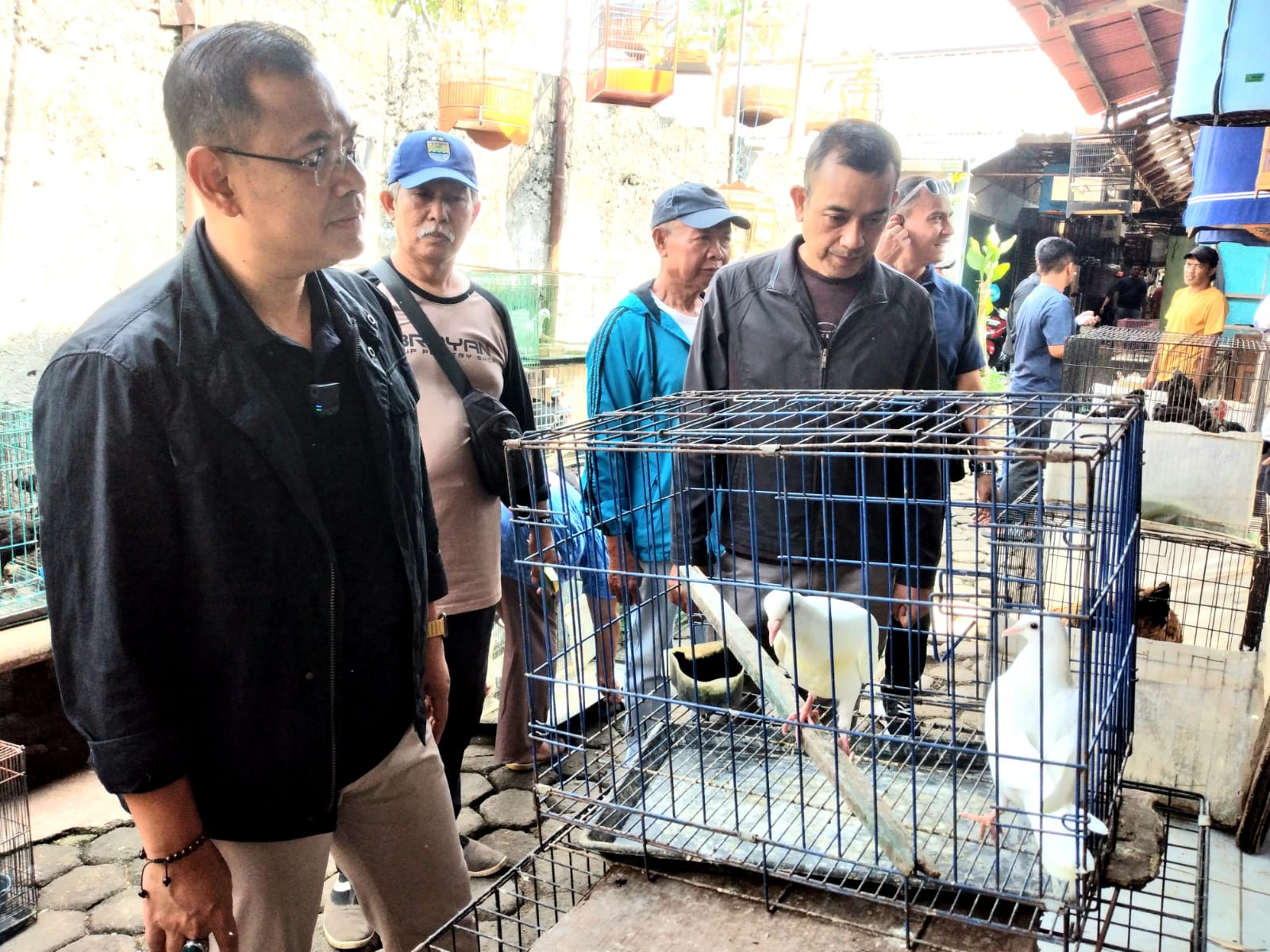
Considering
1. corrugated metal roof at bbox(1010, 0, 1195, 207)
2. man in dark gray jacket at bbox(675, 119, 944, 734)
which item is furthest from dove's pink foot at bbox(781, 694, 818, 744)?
corrugated metal roof at bbox(1010, 0, 1195, 207)

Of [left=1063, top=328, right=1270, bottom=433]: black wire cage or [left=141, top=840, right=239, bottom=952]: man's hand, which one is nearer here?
[left=141, top=840, right=239, bottom=952]: man's hand

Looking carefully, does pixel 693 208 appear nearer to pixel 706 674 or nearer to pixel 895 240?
pixel 895 240

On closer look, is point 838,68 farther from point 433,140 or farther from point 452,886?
point 452,886

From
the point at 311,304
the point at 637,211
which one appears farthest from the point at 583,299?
the point at 311,304

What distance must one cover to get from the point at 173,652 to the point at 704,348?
1.63 meters

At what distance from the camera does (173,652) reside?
54.1 inches

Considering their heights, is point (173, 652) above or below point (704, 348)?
below

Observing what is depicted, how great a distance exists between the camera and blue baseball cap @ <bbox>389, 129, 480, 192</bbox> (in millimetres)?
2572

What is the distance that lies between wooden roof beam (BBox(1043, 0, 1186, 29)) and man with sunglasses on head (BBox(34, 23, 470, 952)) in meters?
5.94

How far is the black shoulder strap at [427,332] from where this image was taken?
8.15 ft

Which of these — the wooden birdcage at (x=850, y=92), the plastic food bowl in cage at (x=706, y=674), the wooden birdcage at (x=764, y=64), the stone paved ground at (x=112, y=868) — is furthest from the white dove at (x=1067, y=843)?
the wooden birdcage at (x=850, y=92)

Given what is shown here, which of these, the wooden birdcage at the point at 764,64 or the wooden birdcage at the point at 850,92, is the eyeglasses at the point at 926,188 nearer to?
the wooden birdcage at the point at 764,64

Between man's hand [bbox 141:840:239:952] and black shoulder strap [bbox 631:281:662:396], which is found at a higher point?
black shoulder strap [bbox 631:281:662:396]

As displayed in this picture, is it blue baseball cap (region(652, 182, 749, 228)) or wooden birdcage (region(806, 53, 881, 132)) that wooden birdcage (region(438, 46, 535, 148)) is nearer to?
blue baseball cap (region(652, 182, 749, 228))
